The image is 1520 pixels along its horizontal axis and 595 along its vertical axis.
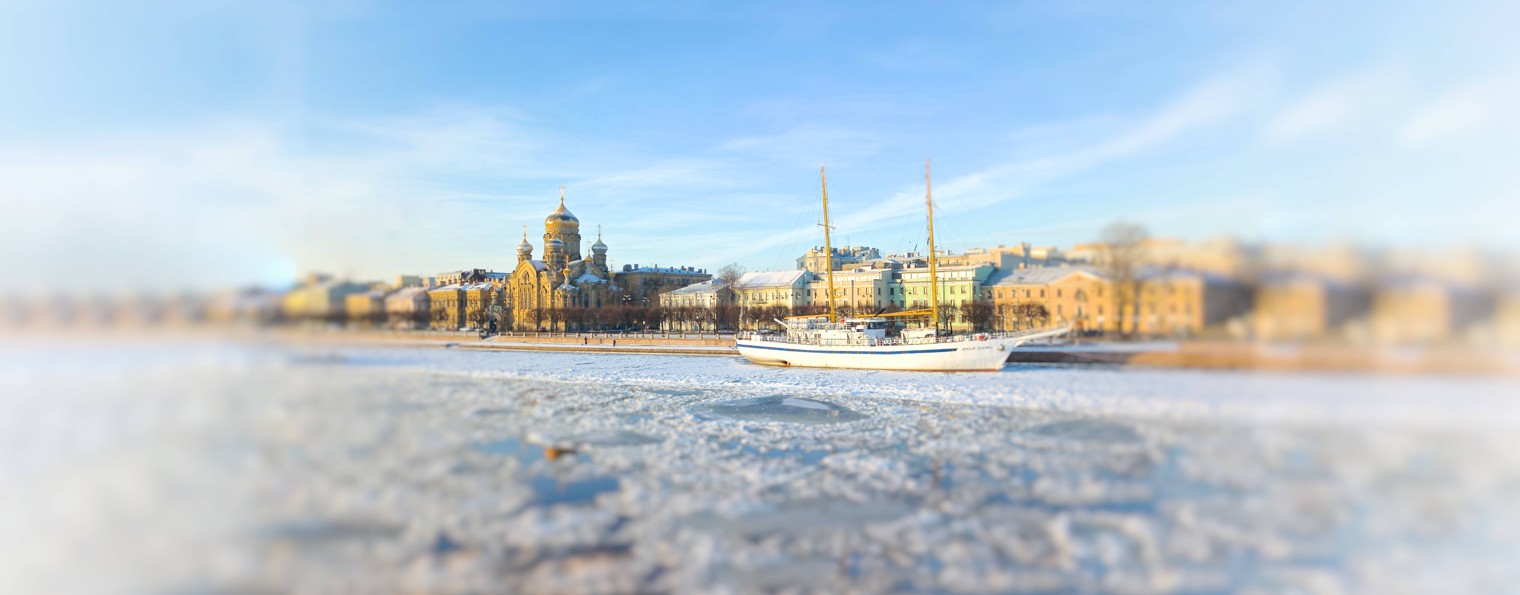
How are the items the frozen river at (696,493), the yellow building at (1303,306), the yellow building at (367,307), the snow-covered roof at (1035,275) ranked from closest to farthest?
the frozen river at (696,493), the yellow building at (1303,306), the yellow building at (367,307), the snow-covered roof at (1035,275)

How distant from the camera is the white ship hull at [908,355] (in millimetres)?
24578

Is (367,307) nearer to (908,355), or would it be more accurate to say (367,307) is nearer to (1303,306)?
(1303,306)

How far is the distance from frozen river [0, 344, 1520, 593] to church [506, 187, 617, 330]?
2039 inches

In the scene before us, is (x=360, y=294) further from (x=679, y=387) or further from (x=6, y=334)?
(x=679, y=387)

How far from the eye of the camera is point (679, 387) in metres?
19.8

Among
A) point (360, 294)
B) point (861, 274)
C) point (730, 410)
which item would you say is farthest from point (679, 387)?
point (861, 274)

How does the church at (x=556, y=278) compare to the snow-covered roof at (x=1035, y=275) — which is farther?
the church at (x=556, y=278)

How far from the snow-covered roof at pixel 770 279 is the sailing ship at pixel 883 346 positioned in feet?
103

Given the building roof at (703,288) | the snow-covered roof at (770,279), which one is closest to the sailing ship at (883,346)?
the snow-covered roof at (770,279)

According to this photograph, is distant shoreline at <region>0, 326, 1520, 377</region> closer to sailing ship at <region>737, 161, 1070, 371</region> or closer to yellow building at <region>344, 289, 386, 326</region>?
yellow building at <region>344, 289, 386, 326</region>

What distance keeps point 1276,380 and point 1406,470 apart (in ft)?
7.86

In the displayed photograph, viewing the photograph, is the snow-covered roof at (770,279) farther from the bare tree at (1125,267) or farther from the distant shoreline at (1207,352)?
the bare tree at (1125,267)

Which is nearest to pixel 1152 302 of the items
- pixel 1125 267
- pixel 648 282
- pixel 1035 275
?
pixel 1125 267

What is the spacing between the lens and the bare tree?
1082cm
